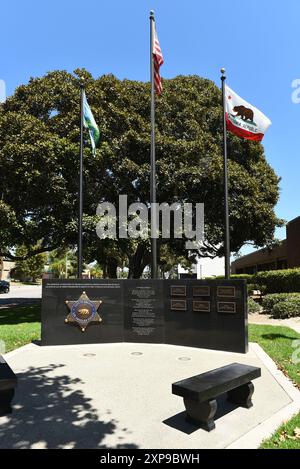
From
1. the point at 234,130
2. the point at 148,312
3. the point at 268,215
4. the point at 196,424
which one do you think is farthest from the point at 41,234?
the point at 196,424

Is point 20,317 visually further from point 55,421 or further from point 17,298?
point 17,298

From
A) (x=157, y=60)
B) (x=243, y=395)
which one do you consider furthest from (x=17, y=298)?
(x=243, y=395)

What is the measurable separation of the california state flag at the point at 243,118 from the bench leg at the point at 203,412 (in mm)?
8568

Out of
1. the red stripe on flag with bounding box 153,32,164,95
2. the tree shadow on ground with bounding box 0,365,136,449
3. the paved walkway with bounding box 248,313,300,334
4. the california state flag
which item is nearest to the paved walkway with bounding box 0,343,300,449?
the tree shadow on ground with bounding box 0,365,136,449

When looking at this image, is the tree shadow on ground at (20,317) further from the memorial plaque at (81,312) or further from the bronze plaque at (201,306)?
the bronze plaque at (201,306)

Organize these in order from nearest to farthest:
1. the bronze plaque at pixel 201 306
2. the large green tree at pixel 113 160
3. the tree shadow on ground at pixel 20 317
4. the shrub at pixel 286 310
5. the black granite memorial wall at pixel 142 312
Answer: the black granite memorial wall at pixel 142 312 → the bronze plaque at pixel 201 306 → the large green tree at pixel 113 160 → the tree shadow on ground at pixel 20 317 → the shrub at pixel 286 310

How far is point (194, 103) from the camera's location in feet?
66.2

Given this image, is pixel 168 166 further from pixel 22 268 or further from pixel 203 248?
pixel 22 268

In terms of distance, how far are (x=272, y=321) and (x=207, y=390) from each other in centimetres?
1206

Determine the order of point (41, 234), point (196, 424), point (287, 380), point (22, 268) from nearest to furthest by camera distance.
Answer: point (196, 424) < point (287, 380) < point (41, 234) < point (22, 268)

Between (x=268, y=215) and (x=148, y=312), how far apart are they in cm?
1161

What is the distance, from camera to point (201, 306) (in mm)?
10641

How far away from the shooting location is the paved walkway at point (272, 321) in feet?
48.2

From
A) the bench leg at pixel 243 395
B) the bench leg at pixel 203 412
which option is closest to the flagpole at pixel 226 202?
the bench leg at pixel 243 395
